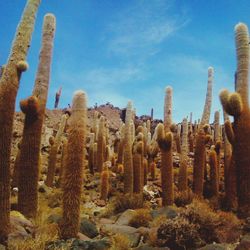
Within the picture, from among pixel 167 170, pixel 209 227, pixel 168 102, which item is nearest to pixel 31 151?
pixel 209 227

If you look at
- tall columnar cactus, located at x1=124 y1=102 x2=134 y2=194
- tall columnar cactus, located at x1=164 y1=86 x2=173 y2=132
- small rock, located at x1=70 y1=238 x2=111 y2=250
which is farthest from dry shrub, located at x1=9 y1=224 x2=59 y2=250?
tall columnar cactus, located at x1=164 y1=86 x2=173 y2=132

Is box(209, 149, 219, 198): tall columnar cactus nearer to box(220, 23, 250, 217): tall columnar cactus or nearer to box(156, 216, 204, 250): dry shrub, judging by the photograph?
box(220, 23, 250, 217): tall columnar cactus

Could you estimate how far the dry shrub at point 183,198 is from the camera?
16125 mm

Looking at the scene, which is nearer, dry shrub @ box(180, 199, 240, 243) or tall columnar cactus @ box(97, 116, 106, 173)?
dry shrub @ box(180, 199, 240, 243)

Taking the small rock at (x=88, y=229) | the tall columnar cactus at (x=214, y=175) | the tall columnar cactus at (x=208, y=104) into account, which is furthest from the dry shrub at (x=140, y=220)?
the tall columnar cactus at (x=208, y=104)

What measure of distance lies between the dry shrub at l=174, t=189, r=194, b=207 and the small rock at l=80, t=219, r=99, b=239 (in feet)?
17.8

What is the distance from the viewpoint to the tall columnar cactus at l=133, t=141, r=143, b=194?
17828 mm

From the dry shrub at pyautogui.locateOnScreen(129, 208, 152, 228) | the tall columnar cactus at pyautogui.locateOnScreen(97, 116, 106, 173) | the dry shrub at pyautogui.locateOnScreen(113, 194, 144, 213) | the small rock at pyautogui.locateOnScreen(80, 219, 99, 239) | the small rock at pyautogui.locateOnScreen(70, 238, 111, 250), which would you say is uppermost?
the tall columnar cactus at pyautogui.locateOnScreen(97, 116, 106, 173)

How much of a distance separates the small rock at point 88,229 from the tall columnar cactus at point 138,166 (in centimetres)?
617

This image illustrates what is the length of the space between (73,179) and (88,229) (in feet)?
6.43

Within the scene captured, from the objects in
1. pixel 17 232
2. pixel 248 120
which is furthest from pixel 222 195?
pixel 17 232

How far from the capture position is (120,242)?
10.5 m

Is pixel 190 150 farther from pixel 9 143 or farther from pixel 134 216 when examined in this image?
pixel 9 143

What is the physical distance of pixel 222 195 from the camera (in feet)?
57.0
